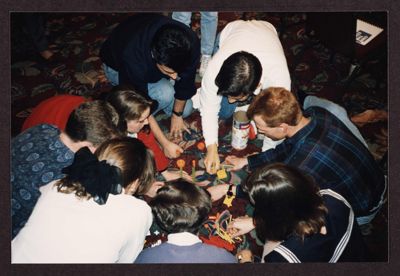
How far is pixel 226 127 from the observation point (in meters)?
2.42

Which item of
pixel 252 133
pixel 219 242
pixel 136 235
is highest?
pixel 252 133

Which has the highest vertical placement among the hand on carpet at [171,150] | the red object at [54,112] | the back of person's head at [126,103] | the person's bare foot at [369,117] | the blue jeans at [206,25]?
the blue jeans at [206,25]

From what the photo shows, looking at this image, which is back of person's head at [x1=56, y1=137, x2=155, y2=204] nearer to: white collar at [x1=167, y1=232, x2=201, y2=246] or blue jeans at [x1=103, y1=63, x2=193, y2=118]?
white collar at [x1=167, y1=232, x2=201, y2=246]

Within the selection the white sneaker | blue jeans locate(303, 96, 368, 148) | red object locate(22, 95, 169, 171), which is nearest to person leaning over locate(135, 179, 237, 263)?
red object locate(22, 95, 169, 171)

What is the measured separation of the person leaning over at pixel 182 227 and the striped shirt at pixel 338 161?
1.69 feet

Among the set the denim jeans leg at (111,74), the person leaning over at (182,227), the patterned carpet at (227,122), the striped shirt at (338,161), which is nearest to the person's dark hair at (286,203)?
the striped shirt at (338,161)

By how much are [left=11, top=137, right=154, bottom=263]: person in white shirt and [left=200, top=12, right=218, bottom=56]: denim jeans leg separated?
855mm

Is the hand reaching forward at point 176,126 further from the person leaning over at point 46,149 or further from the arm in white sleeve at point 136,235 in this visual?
the arm in white sleeve at point 136,235

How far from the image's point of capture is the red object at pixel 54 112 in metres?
1.89

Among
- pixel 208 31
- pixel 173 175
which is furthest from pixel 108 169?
pixel 208 31

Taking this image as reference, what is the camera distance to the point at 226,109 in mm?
2324

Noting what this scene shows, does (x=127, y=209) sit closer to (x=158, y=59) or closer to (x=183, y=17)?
(x=158, y=59)

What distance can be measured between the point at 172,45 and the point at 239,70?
0.37 meters

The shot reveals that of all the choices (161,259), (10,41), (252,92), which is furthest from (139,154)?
(10,41)
